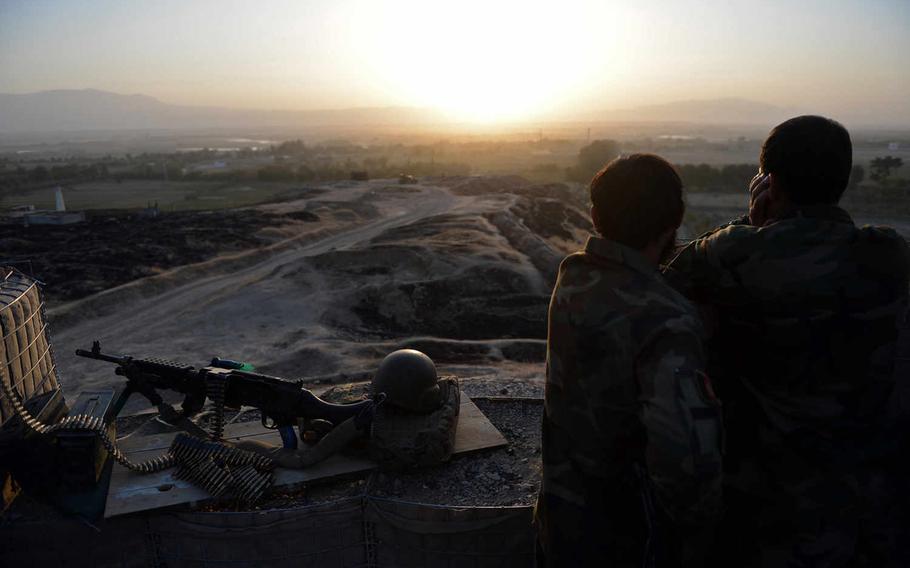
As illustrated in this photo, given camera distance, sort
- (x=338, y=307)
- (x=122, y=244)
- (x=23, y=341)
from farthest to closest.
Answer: (x=122, y=244)
(x=338, y=307)
(x=23, y=341)

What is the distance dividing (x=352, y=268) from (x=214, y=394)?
53.9ft

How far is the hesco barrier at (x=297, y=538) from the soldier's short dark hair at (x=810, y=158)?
4.03m

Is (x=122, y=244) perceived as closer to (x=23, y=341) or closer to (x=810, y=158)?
(x=23, y=341)

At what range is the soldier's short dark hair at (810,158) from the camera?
10.7ft

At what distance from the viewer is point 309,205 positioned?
128ft

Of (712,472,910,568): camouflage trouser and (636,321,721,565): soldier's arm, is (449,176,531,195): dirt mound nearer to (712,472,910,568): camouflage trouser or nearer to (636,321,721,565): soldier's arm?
(712,472,910,568): camouflage trouser

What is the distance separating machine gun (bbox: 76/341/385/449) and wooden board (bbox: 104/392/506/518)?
53cm

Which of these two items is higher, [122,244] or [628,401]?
[628,401]

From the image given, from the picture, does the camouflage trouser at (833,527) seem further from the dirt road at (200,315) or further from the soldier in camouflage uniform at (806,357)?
the dirt road at (200,315)

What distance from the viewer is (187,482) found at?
24.0 feet

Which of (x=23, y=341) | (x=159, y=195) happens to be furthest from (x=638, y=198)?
(x=159, y=195)

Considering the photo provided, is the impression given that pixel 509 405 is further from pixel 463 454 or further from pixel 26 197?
pixel 26 197

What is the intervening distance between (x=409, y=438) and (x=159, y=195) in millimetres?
63828

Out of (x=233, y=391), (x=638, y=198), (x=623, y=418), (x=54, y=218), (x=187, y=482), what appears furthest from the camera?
(x=54, y=218)
